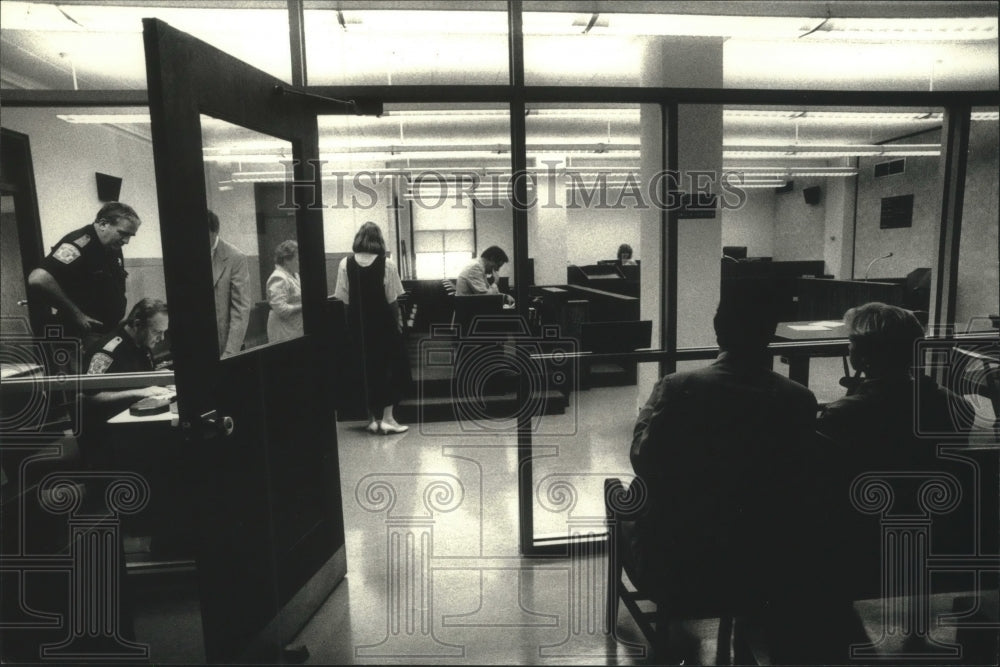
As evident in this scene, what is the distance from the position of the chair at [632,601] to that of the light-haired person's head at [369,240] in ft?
8.63

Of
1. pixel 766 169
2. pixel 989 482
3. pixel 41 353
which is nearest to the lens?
pixel 989 482

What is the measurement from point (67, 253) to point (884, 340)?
3.62m

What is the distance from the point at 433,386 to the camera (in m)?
5.17

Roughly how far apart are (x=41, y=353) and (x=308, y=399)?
5.26 ft

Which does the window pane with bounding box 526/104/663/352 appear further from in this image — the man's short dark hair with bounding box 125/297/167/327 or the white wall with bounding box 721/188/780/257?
the white wall with bounding box 721/188/780/257

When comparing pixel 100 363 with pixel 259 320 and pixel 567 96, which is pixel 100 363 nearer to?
pixel 567 96

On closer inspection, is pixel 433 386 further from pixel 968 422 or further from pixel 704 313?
→ pixel 968 422

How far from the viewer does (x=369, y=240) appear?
12.9 feet

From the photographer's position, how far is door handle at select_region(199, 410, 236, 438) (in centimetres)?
161

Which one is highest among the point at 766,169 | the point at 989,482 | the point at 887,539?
the point at 766,169

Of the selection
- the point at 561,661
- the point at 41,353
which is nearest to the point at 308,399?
the point at 561,661

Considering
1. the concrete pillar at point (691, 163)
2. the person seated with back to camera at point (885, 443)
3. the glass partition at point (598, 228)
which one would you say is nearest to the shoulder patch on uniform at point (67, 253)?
the glass partition at point (598, 228)

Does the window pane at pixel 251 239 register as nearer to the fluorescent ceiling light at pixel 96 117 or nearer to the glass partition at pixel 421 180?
the fluorescent ceiling light at pixel 96 117

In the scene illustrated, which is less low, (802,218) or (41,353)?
(802,218)
